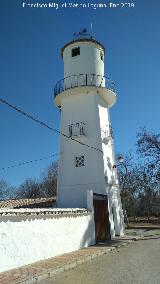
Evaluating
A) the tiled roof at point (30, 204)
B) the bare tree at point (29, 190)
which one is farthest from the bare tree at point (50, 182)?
the tiled roof at point (30, 204)

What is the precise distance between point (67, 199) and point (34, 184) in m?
37.4

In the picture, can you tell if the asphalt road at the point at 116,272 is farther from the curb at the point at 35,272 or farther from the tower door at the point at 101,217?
the tower door at the point at 101,217

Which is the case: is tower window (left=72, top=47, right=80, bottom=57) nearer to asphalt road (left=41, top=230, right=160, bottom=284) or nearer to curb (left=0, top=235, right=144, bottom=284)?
asphalt road (left=41, top=230, right=160, bottom=284)

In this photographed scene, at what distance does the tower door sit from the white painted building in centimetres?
6

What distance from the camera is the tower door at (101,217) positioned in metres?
20.9

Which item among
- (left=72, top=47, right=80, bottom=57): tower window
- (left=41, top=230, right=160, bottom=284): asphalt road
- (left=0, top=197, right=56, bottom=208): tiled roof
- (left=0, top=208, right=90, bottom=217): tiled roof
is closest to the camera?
(left=41, top=230, right=160, bottom=284): asphalt road

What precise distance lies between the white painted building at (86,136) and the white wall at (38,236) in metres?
3.99

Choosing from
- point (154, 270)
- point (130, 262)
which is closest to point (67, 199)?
point (130, 262)

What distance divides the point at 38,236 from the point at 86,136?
10982 millimetres

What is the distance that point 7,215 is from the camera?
1167 cm

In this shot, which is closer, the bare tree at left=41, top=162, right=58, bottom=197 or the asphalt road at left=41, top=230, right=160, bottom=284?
the asphalt road at left=41, top=230, right=160, bottom=284

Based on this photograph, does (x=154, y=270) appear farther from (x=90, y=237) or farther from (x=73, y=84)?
(x=73, y=84)

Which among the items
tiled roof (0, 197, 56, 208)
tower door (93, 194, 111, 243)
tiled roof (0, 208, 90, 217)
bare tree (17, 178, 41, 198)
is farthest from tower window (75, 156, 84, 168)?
bare tree (17, 178, 41, 198)

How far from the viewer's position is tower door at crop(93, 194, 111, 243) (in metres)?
20.9
